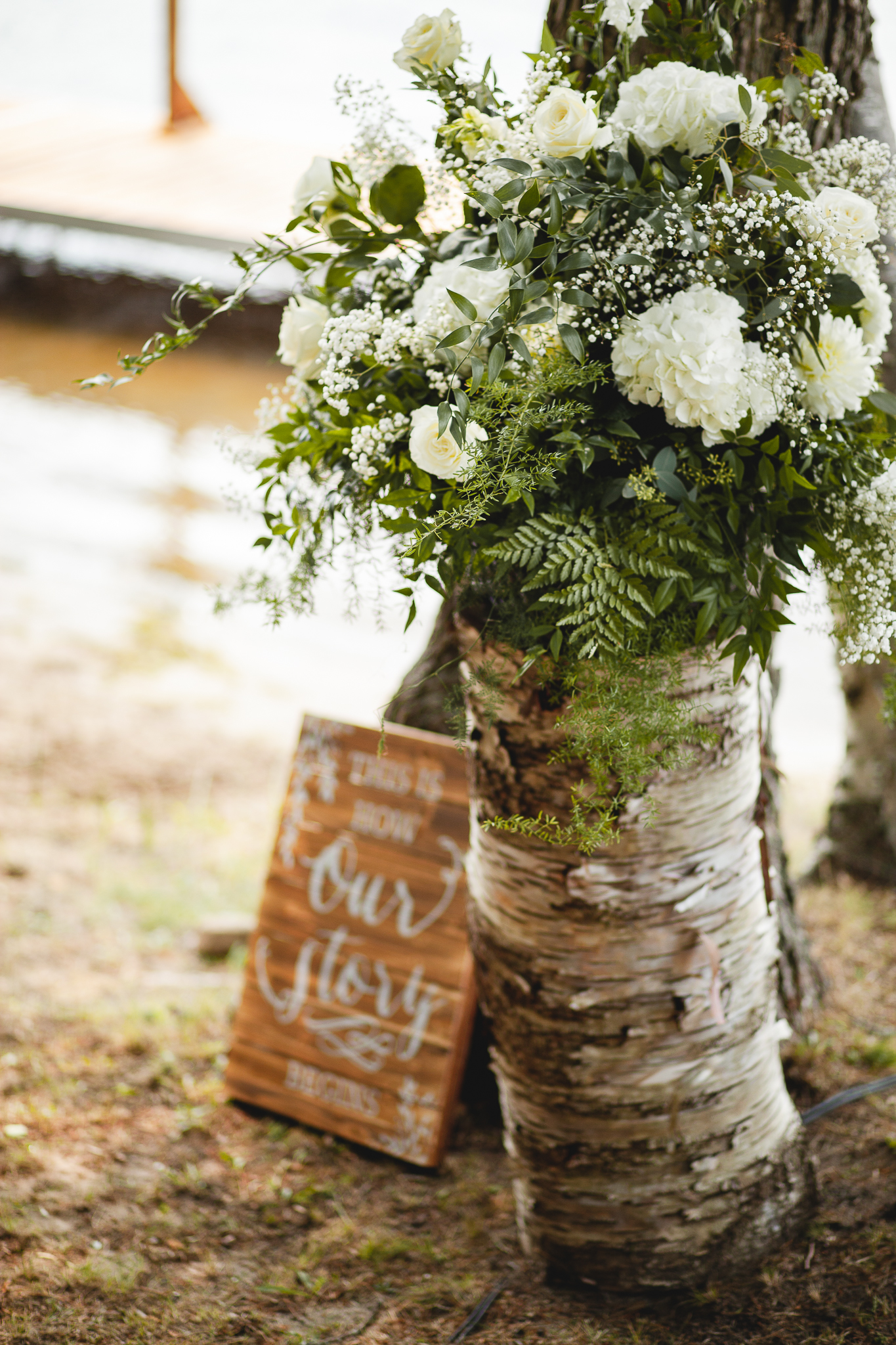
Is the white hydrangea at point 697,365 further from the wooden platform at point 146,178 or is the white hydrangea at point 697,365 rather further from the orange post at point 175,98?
the orange post at point 175,98

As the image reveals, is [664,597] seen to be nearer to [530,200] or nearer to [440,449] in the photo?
[440,449]

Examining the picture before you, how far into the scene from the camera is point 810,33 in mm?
1698

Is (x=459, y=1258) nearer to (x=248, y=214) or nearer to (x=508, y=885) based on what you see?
(x=508, y=885)

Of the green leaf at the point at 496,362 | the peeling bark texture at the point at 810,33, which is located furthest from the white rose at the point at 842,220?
the peeling bark texture at the point at 810,33

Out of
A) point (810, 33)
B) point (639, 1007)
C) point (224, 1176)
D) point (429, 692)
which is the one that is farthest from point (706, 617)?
point (224, 1176)

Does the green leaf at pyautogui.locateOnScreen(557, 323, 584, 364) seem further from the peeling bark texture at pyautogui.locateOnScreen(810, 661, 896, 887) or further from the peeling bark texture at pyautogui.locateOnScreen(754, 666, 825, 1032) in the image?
the peeling bark texture at pyautogui.locateOnScreen(810, 661, 896, 887)

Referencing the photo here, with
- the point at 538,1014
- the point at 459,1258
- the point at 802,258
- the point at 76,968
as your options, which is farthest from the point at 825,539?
the point at 76,968

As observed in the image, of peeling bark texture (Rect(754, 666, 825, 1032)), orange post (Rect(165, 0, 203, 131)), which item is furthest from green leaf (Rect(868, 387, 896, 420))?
orange post (Rect(165, 0, 203, 131))

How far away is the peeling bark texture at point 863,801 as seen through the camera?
248 cm

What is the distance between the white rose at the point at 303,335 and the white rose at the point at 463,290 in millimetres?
159

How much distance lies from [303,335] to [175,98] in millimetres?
5112

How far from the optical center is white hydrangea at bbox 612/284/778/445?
3.24 feet

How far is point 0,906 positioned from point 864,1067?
213cm

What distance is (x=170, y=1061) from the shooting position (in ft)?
7.01
